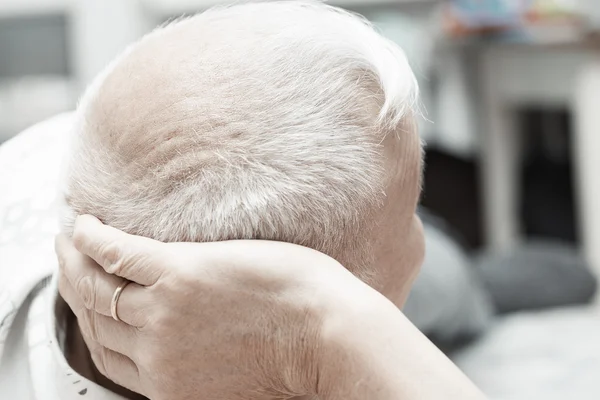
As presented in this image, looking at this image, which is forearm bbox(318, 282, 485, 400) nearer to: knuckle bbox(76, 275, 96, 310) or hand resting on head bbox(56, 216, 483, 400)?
hand resting on head bbox(56, 216, 483, 400)

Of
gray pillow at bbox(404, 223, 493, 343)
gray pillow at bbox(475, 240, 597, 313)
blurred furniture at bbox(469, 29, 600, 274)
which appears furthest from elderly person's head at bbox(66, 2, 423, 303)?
blurred furniture at bbox(469, 29, 600, 274)

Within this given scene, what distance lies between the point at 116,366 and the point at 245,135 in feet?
0.72

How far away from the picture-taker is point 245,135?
23.7 inches

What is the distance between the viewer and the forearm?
1.94 ft

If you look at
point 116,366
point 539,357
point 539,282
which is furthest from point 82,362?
point 539,282

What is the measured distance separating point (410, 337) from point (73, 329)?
0.33 meters

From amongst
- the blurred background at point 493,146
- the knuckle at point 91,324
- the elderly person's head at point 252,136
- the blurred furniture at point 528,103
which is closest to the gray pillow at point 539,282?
the blurred background at point 493,146

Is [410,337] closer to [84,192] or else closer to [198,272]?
[198,272]

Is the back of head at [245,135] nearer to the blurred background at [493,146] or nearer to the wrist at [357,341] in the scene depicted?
the wrist at [357,341]

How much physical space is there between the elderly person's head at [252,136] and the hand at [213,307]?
0.03 metres

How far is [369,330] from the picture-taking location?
1.96ft

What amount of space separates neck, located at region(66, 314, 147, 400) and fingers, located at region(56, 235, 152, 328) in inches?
4.2

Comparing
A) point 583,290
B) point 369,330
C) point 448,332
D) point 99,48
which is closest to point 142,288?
point 369,330

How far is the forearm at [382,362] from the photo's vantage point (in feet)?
1.94
